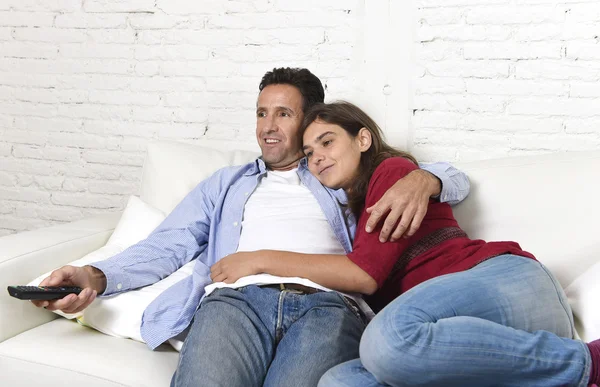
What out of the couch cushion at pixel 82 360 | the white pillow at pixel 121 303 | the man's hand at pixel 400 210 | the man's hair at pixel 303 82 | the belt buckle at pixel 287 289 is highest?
the man's hair at pixel 303 82

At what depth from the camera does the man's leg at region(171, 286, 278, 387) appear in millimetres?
1568

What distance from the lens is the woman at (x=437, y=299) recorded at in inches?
55.5

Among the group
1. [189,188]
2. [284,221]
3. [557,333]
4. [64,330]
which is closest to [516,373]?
[557,333]

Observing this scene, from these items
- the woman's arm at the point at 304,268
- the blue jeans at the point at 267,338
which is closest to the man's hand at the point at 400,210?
the woman's arm at the point at 304,268

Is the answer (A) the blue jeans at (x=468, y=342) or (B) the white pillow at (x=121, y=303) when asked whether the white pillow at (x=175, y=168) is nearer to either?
(B) the white pillow at (x=121, y=303)

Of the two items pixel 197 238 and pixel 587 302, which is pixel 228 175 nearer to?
pixel 197 238

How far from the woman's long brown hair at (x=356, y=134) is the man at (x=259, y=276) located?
0.09 metres

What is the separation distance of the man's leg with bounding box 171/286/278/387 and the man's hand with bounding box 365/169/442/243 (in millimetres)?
300

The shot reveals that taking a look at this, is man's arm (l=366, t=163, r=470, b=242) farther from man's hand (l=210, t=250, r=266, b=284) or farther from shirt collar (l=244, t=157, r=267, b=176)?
shirt collar (l=244, t=157, r=267, b=176)

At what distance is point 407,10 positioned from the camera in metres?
2.59

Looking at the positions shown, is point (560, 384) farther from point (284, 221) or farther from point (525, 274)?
point (284, 221)

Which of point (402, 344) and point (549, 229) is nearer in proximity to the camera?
point (402, 344)

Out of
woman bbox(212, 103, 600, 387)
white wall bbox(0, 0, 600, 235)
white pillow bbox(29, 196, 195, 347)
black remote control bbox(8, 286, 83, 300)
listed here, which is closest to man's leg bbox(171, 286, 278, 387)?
woman bbox(212, 103, 600, 387)

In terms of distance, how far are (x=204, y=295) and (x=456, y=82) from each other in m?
1.21
